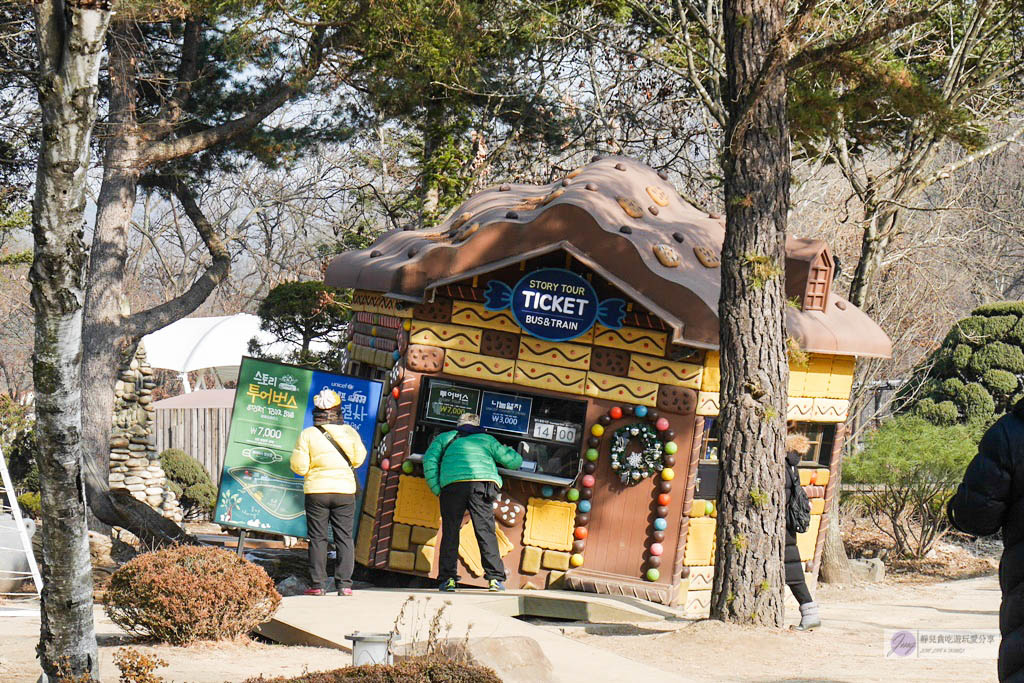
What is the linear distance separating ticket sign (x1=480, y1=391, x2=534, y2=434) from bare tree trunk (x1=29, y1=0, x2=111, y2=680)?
6.47 metres

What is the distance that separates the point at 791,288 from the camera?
458 inches

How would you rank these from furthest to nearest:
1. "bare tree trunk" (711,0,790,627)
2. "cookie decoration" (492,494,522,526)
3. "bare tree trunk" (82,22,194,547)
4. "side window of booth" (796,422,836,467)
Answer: "bare tree trunk" (82,22,194,547) → "side window of booth" (796,422,836,467) → "cookie decoration" (492,494,522,526) → "bare tree trunk" (711,0,790,627)

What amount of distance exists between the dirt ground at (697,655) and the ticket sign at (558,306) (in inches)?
115

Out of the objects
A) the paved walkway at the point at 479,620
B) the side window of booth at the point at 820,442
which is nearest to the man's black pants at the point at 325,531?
the paved walkway at the point at 479,620

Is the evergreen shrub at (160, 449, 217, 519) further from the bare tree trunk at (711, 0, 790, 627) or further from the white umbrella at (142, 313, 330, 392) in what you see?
the bare tree trunk at (711, 0, 790, 627)

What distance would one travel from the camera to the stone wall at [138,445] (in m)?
18.6

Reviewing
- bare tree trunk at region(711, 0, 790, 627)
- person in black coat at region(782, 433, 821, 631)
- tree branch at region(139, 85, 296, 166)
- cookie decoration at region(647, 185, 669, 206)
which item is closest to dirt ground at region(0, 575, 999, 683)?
person in black coat at region(782, 433, 821, 631)

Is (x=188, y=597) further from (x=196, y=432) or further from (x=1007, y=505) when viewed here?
(x=196, y=432)

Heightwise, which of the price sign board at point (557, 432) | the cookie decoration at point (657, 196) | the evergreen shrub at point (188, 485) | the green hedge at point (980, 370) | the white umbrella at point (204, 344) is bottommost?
the evergreen shrub at point (188, 485)

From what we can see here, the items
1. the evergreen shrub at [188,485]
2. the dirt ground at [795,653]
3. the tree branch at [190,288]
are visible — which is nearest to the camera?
the dirt ground at [795,653]

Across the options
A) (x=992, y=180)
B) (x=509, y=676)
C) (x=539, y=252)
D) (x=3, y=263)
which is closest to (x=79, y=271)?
(x=509, y=676)

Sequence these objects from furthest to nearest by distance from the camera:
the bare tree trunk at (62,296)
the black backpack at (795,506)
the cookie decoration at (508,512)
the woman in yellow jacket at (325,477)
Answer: the cookie decoration at (508,512), the woman in yellow jacket at (325,477), the black backpack at (795,506), the bare tree trunk at (62,296)

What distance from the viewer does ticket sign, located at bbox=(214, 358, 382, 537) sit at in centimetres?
1055

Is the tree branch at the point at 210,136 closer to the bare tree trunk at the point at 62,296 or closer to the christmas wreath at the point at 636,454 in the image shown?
the christmas wreath at the point at 636,454
